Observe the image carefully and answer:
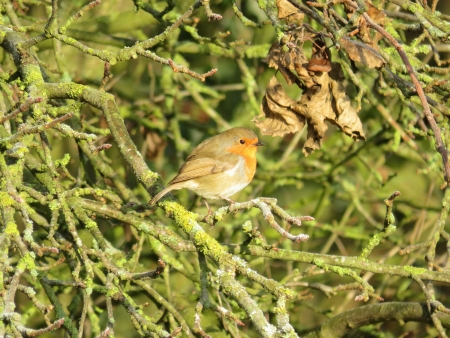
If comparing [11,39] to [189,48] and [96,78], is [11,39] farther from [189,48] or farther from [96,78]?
[96,78]

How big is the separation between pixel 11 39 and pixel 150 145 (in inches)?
97.3

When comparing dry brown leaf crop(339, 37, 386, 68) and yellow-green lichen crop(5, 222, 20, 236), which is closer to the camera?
yellow-green lichen crop(5, 222, 20, 236)

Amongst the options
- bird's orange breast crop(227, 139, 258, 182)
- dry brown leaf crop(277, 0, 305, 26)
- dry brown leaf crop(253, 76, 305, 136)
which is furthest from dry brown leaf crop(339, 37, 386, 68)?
bird's orange breast crop(227, 139, 258, 182)

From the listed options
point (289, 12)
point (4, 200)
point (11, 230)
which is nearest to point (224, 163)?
point (289, 12)

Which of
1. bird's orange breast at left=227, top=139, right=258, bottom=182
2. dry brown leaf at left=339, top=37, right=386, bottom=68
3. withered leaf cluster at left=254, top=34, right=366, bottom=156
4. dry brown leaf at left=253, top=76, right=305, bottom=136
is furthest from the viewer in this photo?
bird's orange breast at left=227, top=139, right=258, bottom=182

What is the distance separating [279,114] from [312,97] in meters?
0.19

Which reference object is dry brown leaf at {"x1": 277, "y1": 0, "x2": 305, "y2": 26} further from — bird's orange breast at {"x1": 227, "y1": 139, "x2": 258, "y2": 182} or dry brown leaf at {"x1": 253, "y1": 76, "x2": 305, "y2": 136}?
bird's orange breast at {"x1": 227, "y1": 139, "x2": 258, "y2": 182}

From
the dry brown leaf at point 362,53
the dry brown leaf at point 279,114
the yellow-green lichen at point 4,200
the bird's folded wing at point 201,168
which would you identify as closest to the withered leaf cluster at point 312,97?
the dry brown leaf at point 279,114

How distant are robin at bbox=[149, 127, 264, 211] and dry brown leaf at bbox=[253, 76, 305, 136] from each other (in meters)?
1.26

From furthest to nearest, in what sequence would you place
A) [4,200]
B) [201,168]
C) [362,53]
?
[201,168], [362,53], [4,200]

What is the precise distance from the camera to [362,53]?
3.01 meters

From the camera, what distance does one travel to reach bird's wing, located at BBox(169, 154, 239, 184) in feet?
14.2

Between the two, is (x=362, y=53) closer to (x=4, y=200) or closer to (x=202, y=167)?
(x=4, y=200)

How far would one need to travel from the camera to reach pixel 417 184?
21.2 ft
